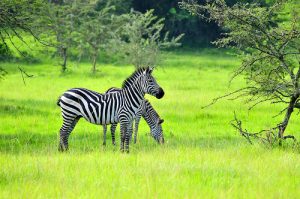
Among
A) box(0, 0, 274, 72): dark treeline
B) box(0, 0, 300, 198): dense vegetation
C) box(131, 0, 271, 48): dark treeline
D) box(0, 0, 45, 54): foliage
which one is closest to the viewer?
box(0, 0, 300, 198): dense vegetation

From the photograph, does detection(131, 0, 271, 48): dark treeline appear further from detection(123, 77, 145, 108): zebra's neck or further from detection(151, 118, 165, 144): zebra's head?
detection(123, 77, 145, 108): zebra's neck

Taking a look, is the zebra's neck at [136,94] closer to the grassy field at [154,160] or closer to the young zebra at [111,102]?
the young zebra at [111,102]

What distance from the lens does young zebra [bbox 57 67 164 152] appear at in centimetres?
1360

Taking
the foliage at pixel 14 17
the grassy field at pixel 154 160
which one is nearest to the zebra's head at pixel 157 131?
the grassy field at pixel 154 160

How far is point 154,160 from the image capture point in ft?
34.5

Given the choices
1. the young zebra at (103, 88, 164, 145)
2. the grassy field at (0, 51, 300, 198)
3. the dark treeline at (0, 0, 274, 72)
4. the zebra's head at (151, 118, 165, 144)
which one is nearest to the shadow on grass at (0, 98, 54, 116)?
the grassy field at (0, 51, 300, 198)

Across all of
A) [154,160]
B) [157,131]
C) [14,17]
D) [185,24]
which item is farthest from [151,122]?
[185,24]

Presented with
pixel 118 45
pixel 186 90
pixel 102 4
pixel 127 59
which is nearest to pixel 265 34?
pixel 186 90

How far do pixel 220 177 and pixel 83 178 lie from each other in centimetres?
204

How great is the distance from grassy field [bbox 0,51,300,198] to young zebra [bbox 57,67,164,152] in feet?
2.24

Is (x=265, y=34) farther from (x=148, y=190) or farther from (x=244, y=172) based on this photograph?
(x=148, y=190)

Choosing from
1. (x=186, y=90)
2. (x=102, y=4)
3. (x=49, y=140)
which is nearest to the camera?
(x=49, y=140)

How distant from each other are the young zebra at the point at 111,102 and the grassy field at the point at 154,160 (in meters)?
0.68

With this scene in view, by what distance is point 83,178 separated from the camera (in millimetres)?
8953
